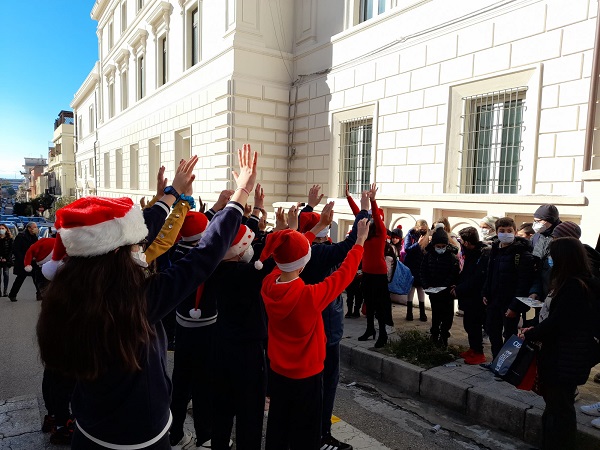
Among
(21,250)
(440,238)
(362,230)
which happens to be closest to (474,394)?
(440,238)

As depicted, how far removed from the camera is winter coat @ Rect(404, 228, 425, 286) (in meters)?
7.20

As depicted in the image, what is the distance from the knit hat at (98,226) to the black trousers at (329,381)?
6.90ft

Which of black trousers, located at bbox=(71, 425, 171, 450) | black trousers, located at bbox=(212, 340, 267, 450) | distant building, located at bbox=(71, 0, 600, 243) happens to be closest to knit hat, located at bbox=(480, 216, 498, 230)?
distant building, located at bbox=(71, 0, 600, 243)

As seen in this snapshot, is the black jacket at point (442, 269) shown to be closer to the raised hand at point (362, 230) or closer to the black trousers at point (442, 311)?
the black trousers at point (442, 311)

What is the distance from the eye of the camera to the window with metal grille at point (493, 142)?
7410mm

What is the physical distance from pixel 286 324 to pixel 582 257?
A: 2.29m

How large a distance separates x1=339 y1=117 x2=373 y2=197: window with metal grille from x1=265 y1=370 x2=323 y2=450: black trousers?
8.14m

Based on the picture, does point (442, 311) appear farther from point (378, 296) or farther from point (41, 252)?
point (41, 252)

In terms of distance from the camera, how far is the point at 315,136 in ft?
38.5

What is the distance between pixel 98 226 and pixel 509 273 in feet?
14.8

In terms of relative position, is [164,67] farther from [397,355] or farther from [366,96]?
[397,355]

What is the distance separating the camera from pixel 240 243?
289 centimetres

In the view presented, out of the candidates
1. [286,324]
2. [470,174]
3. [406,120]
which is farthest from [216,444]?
[406,120]

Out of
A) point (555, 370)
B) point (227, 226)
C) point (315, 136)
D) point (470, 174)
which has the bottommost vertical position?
point (555, 370)
